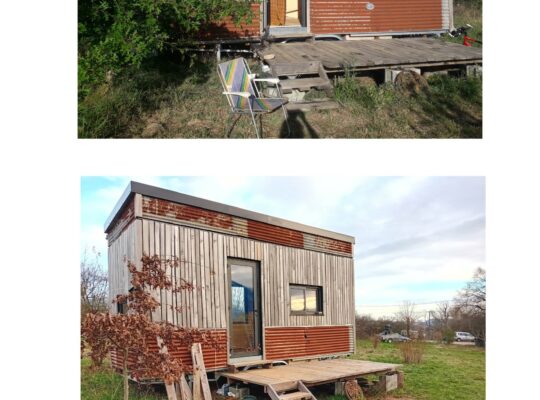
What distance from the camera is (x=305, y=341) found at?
7805 mm

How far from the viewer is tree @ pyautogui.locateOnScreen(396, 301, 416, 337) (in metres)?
8.35

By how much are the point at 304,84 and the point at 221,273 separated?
2.63 meters

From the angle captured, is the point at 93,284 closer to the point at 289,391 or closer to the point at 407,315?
the point at 289,391

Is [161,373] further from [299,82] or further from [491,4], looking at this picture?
[491,4]

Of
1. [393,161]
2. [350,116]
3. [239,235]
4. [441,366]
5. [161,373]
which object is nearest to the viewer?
[161,373]

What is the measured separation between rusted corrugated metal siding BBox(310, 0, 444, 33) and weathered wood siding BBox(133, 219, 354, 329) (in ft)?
13.1

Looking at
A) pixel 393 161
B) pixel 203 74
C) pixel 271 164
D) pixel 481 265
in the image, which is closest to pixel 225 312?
pixel 271 164

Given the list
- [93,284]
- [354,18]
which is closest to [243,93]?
[93,284]

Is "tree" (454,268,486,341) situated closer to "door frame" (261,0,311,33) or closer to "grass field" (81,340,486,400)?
"grass field" (81,340,486,400)

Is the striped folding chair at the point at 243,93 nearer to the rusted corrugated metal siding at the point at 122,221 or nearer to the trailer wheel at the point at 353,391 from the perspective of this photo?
the rusted corrugated metal siding at the point at 122,221

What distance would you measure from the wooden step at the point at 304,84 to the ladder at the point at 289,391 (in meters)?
3.47

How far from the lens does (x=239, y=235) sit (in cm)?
684

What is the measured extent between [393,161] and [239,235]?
1852 millimetres

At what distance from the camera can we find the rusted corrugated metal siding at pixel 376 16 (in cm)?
1013
